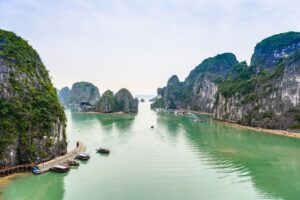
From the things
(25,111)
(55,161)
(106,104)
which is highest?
(106,104)

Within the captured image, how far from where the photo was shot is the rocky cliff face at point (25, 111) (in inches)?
1847

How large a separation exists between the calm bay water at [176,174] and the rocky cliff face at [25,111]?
17.8ft

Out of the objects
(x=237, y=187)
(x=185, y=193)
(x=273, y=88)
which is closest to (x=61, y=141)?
(x=185, y=193)

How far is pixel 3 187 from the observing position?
40312 mm

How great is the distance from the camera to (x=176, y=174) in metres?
49.5

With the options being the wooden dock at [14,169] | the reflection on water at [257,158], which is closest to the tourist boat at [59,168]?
the wooden dock at [14,169]

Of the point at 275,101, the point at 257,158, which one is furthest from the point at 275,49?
the point at 257,158

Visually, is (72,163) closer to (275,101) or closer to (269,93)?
(275,101)

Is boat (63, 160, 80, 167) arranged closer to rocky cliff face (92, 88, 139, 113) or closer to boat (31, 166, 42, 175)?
boat (31, 166, 42, 175)

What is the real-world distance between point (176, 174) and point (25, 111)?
28963mm

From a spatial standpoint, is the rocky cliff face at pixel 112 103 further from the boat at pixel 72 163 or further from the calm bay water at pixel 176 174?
the boat at pixel 72 163

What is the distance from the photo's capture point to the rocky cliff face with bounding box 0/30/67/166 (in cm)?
4691

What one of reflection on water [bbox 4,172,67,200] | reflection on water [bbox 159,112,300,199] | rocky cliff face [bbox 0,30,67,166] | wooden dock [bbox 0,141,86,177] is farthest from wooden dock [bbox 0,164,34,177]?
reflection on water [bbox 159,112,300,199]

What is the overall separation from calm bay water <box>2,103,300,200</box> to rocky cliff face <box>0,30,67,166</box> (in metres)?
5.42
